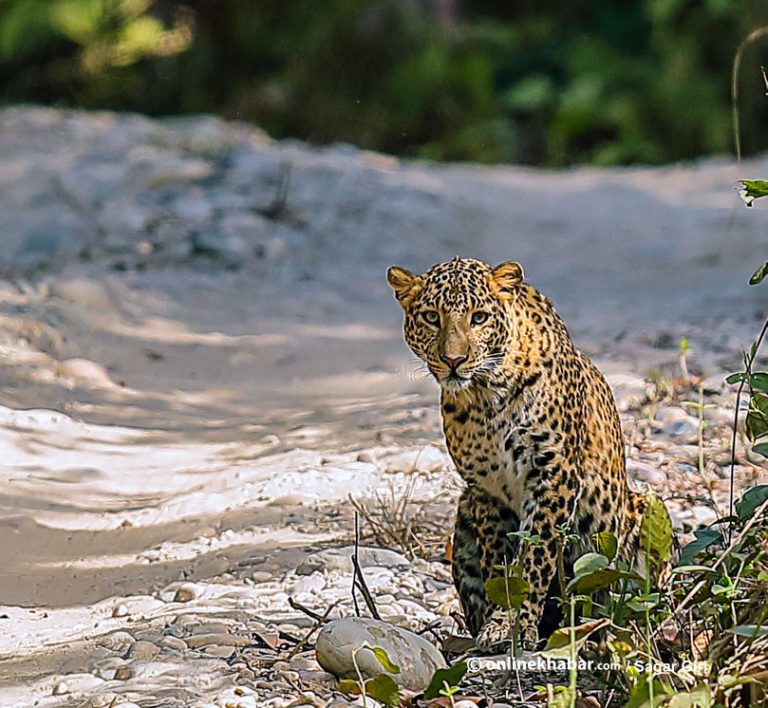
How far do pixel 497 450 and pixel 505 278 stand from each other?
A: 0.50 m

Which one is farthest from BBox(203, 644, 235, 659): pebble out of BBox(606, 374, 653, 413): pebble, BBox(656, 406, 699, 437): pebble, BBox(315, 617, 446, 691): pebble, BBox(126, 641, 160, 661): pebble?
BBox(606, 374, 653, 413): pebble

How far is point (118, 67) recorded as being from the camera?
15.1 m

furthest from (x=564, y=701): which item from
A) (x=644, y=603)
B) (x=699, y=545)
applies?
(x=699, y=545)

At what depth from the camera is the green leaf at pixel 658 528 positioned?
11.3 feet

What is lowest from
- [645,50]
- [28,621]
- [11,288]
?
[28,621]

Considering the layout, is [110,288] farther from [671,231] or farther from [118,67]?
[118,67]

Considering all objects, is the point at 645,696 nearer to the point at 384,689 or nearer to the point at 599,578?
the point at 599,578

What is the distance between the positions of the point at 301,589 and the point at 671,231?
712cm

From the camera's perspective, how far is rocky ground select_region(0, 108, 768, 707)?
425 cm

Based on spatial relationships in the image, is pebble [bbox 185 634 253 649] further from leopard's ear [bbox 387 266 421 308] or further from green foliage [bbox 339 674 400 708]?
leopard's ear [bbox 387 266 421 308]

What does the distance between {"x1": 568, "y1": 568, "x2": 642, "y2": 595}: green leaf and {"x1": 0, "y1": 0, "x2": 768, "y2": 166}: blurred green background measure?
11701 mm

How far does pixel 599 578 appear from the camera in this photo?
10.8ft

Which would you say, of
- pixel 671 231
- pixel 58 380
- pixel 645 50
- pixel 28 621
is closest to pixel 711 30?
pixel 645 50

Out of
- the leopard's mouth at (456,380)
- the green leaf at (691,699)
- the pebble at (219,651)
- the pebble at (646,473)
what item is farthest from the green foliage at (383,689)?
the pebble at (646,473)
